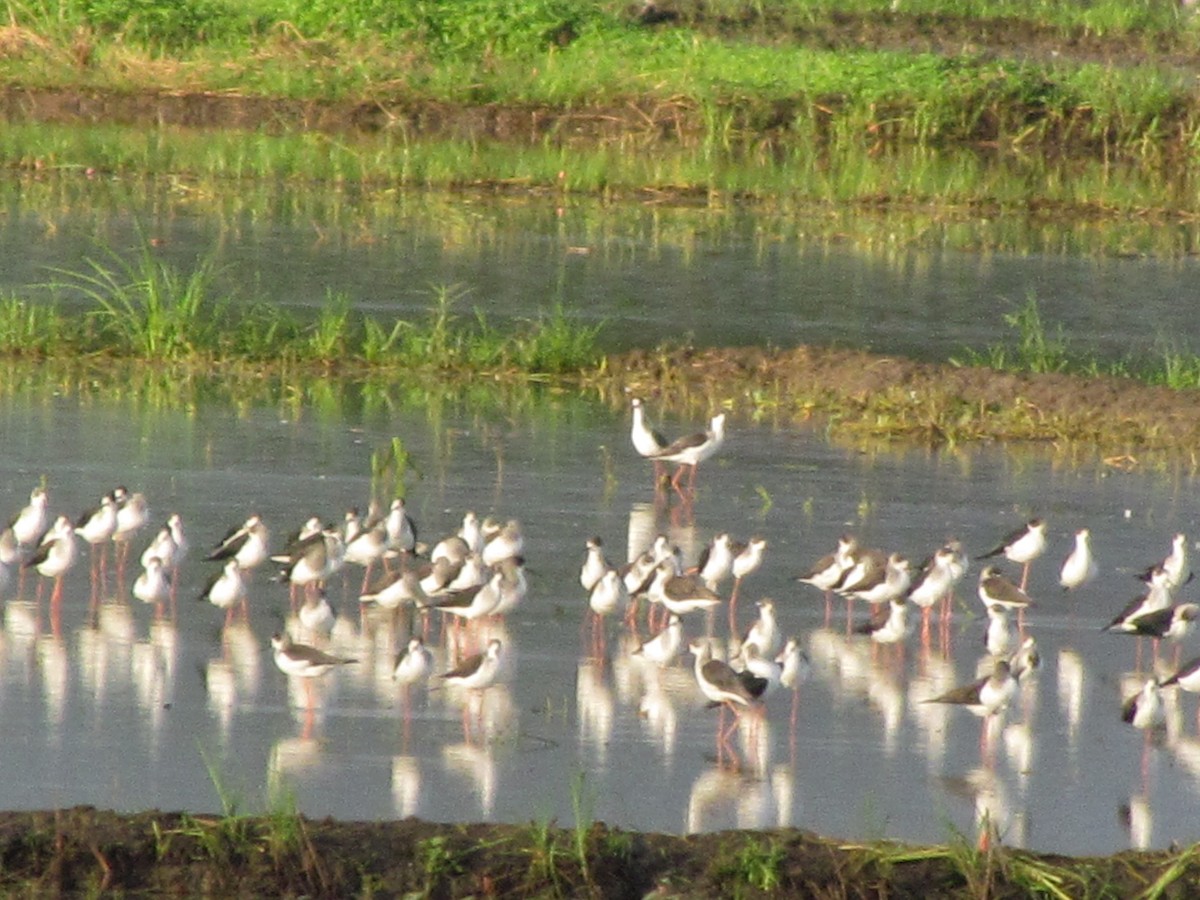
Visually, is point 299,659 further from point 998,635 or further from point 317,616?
point 998,635

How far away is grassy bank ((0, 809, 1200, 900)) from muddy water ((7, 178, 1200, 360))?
37.4ft

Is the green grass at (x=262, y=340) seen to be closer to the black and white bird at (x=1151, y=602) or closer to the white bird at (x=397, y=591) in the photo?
the white bird at (x=397, y=591)

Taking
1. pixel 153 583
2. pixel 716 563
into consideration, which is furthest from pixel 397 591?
pixel 716 563

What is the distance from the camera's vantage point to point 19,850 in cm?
799

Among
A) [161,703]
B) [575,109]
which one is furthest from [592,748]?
[575,109]

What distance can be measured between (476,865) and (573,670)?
2989 millimetres

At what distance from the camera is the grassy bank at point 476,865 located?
7.96m

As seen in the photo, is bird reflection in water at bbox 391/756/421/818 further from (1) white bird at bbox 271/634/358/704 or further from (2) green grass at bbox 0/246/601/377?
(2) green grass at bbox 0/246/601/377

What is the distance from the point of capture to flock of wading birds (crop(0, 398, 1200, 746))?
10.9 m

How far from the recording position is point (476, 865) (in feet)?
26.4

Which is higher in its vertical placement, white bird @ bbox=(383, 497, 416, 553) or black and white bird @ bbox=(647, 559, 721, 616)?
white bird @ bbox=(383, 497, 416, 553)

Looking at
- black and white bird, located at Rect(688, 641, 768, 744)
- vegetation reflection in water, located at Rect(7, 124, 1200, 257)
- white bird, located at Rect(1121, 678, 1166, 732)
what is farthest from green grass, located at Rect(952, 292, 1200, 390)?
black and white bird, located at Rect(688, 641, 768, 744)

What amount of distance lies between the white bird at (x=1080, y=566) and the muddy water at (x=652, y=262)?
6776 mm

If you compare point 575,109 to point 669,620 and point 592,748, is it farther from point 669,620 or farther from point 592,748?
point 592,748
